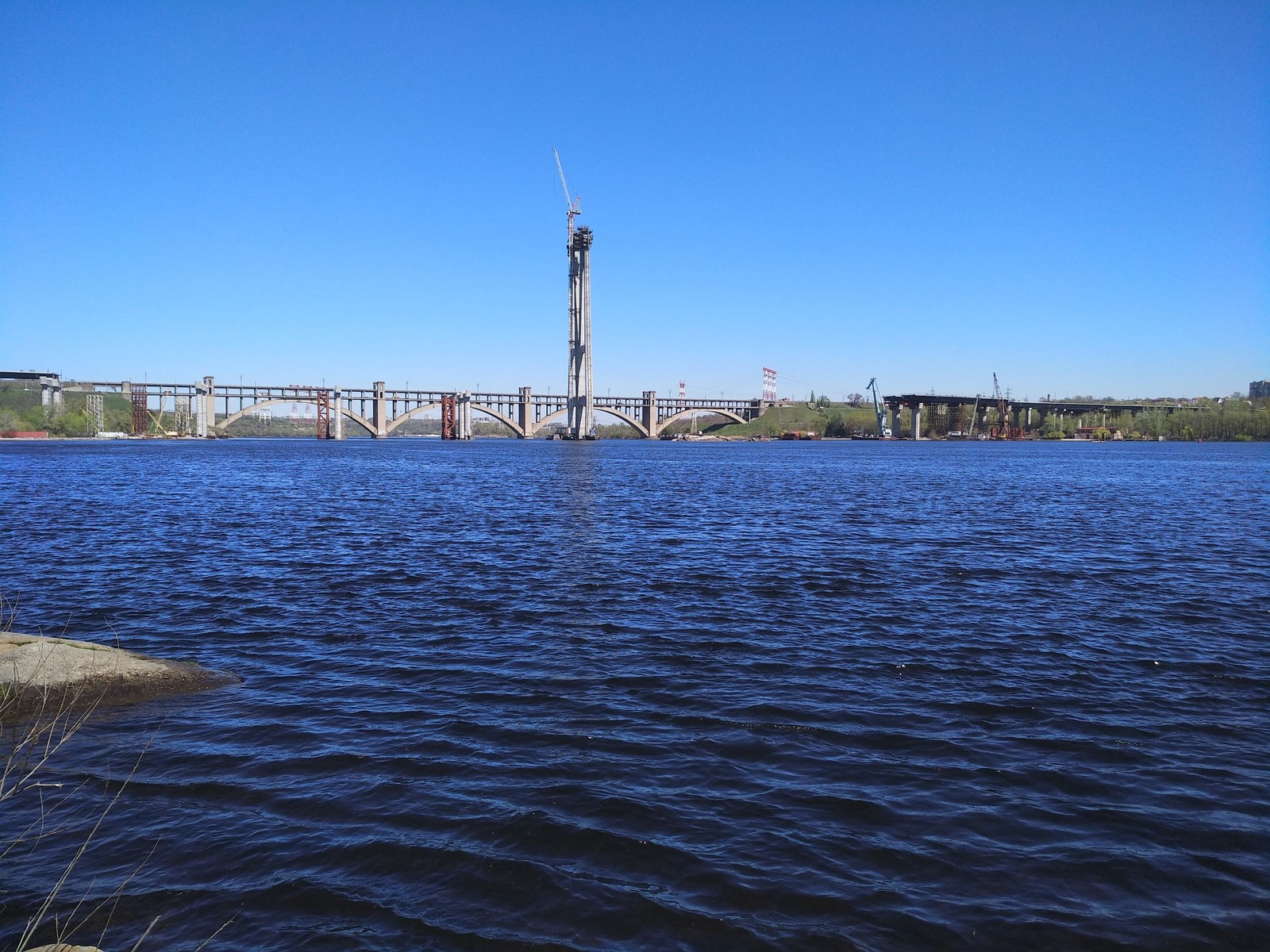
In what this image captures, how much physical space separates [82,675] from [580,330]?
178 metres

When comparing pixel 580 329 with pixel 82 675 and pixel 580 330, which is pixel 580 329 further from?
pixel 82 675

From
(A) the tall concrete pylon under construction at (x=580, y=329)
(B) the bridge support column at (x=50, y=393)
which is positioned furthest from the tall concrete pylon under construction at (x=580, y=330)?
(B) the bridge support column at (x=50, y=393)

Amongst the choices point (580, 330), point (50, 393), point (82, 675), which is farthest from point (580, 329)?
point (82, 675)

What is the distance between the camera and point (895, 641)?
1311 centimetres

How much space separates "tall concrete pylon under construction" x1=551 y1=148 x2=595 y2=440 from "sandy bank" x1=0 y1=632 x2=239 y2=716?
569ft

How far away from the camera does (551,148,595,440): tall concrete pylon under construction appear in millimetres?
183000

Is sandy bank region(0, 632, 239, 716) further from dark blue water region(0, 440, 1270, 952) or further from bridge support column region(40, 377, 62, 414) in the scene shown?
bridge support column region(40, 377, 62, 414)

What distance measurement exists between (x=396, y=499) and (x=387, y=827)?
35614mm

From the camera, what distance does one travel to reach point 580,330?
604ft

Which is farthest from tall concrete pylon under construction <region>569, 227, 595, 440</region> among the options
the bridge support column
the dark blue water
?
the dark blue water

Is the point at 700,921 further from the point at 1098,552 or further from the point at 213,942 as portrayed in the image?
the point at 1098,552

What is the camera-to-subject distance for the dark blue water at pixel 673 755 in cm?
588

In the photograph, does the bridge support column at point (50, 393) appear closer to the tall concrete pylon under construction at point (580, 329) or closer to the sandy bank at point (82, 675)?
the tall concrete pylon under construction at point (580, 329)

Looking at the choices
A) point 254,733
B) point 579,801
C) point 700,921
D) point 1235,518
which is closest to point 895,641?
point 579,801
